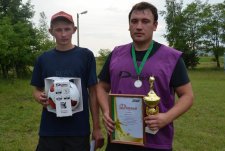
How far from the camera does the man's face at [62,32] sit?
3.47 metres

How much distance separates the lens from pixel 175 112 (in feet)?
9.36

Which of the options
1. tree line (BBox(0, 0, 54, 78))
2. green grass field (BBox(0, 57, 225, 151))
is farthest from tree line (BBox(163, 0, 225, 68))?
green grass field (BBox(0, 57, 225, 151))

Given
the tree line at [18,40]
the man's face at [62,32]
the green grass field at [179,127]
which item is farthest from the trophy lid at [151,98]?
the tree line at [18,40]

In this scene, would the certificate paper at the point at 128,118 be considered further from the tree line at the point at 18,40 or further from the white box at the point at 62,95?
the tree line at the point at 18,40

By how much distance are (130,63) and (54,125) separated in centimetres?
97

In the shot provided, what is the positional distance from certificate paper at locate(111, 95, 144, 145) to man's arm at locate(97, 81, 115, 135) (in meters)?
0.04

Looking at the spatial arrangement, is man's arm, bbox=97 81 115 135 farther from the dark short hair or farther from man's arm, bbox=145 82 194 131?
the dark short hair

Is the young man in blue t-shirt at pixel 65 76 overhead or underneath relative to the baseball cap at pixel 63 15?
underneath

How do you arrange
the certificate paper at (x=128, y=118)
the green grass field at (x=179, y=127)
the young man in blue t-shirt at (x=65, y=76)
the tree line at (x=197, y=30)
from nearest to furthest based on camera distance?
the certificate paper at (x=128, y=118) → the young man in blue t-shirt at (x=65, y=76) → the green grass field at (x=179, y=127) → the tree line at (x=197, y=30)

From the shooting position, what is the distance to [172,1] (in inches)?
2279

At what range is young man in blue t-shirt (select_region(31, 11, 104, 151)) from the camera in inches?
136

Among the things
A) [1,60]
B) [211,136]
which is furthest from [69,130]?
[1,60]

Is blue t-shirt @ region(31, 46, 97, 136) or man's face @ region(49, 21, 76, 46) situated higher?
man's face @ region(49, 21, 76, 46)

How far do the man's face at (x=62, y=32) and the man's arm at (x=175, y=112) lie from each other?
3.67 feet
